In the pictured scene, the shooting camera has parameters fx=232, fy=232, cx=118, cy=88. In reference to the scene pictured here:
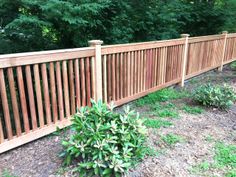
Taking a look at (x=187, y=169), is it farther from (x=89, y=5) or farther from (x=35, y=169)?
(x=89, y=5)

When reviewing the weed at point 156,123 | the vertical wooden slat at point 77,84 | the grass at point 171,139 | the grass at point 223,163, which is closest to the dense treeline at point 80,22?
the vertical wooden slat at point 77,84

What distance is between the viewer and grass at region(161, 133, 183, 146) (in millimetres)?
3021

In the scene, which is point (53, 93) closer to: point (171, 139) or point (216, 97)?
point (171, 139)

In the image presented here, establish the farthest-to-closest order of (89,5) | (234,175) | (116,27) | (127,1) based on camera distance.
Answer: (127,1) → (116,27) → (89,5) → (234,175)

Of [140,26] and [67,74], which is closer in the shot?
[67,74]

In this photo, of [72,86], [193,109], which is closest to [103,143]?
[72,86]

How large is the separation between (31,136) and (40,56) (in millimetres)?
1023

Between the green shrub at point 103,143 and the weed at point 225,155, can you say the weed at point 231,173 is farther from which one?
the green shrub at point 103,143

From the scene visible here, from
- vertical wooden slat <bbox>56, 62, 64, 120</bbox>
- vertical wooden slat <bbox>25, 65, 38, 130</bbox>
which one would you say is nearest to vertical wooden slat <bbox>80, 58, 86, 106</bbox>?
vertical wooden slat <bbox>56, 62, 64, 120</bbox>

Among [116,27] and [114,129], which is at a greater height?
[116,27]


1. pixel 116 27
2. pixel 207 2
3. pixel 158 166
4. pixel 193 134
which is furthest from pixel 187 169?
pixel 207 2

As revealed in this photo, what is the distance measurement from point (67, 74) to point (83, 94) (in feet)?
1.28

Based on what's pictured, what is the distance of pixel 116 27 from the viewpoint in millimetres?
4676

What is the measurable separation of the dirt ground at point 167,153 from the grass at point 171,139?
6cm
